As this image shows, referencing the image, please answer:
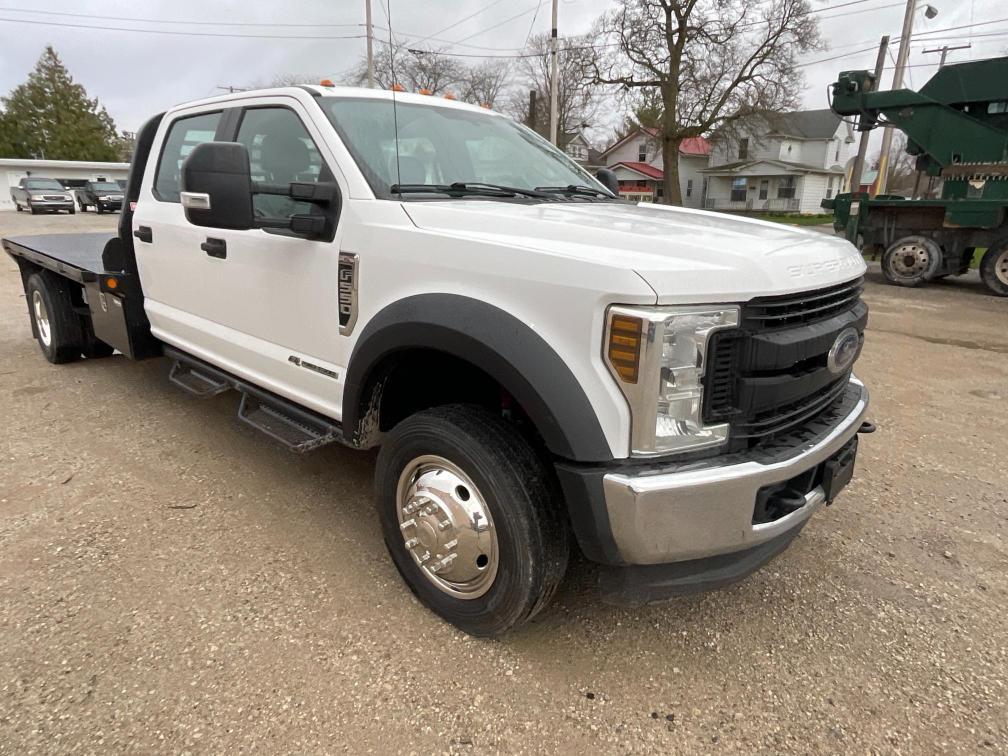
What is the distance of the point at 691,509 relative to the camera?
189 centimetres

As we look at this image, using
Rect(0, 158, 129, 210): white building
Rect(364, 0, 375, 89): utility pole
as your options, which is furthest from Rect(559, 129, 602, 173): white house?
Rect(364, 0, 375, 89): utility pole

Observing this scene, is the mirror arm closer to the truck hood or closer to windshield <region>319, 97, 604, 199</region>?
windshield <region>319, 97, 604, 199</region>

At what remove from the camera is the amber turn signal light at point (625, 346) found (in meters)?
1.81

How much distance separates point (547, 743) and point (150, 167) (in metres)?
3.93

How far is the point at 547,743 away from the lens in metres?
1.99

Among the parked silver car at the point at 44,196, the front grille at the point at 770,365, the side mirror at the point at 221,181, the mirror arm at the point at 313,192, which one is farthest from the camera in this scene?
the parked silver car at the point at 44,196

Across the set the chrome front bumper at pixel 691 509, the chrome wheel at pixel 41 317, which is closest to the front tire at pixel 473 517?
the chrome front bumper at pixel 691 509

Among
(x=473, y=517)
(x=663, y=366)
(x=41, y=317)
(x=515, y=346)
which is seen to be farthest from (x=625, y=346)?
(x=41, y=317)

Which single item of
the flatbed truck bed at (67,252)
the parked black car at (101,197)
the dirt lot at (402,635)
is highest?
the flatbed truck bed at (67,252)

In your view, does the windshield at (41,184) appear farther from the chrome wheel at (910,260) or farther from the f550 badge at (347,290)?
the f550 badge at (347,290)

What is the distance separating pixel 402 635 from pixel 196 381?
227cm

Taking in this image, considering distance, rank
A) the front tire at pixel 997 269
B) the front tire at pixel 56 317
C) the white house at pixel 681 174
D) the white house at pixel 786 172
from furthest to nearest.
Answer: the white house at pixel 681 174 → the white house at pixel 786 172 → the front tire at pixel 997 269 → the front tire at pixel 56 317

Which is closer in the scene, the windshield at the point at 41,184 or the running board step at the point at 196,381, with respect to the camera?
the running board step at the point at 196,381

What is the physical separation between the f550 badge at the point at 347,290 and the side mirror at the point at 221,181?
38cm
